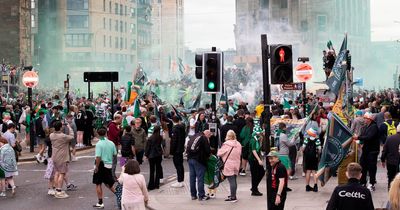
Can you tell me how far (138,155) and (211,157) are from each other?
356 centimetres

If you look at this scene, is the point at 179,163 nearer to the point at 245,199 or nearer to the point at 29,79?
the point at 245,199

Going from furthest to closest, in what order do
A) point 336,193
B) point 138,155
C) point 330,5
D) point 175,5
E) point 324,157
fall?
1. point 175,5
2. point 330,5
3. point 138,155
4. point 324,157
5. point 336,193

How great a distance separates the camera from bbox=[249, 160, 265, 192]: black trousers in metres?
17.2

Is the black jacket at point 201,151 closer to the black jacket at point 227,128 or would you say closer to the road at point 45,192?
the road at point 45,192

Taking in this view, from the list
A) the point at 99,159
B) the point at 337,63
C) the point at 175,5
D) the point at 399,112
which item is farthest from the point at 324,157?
the point at 175,5

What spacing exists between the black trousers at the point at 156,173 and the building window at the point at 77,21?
3083 inches

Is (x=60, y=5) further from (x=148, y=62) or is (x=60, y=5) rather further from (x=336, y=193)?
(x=336, y=193)

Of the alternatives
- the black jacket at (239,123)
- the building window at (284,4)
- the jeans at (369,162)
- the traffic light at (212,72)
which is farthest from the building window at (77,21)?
the jeans at (369,162)

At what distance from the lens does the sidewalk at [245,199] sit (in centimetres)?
1572

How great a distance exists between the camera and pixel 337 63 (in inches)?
673

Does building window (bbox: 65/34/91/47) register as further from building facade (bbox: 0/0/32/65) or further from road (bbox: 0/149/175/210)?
road (bbox: 0/149/175/210)

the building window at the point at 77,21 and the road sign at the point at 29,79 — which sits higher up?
the building window at the point at 77,21

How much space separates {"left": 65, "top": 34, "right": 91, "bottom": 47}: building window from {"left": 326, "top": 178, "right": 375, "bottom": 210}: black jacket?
86.8 meters

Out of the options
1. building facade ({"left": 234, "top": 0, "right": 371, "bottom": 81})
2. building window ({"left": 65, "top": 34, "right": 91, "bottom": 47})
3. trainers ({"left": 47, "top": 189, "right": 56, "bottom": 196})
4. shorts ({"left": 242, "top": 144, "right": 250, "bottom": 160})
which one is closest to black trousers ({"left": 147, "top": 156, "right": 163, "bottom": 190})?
trainers ({"left": 47, "top": 189, "right": 56, "bottom": 196})
